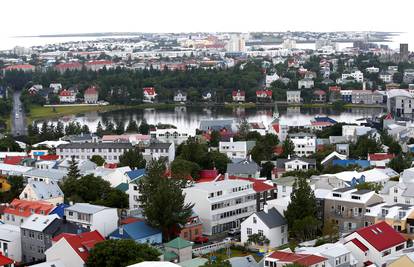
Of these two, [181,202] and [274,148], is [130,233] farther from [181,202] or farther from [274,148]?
[274,148]

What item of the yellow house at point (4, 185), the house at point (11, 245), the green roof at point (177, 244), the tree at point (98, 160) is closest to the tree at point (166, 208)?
the green roof at point (177, 244)

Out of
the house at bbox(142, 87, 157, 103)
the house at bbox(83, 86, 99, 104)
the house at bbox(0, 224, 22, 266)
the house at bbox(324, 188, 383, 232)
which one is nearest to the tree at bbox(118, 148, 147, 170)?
the house at bbox(0, 224, 22, 266)

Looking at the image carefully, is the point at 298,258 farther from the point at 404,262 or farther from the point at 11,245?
the point at 11,245

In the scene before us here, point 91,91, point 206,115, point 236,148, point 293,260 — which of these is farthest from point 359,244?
point 91,91

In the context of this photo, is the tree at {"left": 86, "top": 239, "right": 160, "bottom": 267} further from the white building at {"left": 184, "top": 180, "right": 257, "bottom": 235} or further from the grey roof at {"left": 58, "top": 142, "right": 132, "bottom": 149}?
the grey roof at {"left": 58, "top": 142, "right": 132, "bottom": 149}

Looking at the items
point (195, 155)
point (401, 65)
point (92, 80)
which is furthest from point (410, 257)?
point (401, 65)
